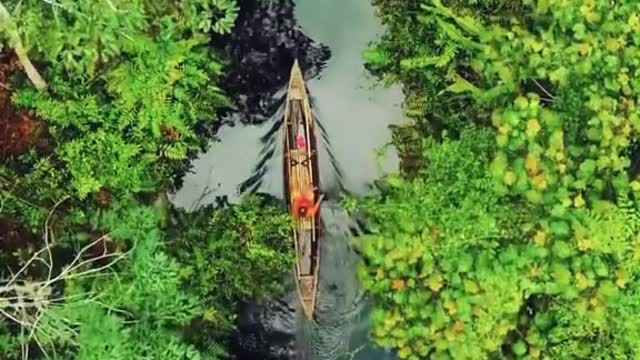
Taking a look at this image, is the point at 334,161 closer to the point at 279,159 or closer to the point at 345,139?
the point at 345,139

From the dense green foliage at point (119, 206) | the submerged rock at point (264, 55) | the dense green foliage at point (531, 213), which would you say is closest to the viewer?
the dense green foliage at point (531, 213)

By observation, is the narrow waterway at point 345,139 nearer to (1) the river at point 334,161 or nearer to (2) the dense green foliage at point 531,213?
(1) the river at point 334,161

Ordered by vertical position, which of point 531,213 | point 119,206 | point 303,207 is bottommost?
point 303,207

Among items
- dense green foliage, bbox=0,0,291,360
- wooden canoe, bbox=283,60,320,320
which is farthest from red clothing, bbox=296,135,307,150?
dense green foliage, bbox=0,0,291,360

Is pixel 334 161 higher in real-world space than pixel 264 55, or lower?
lower

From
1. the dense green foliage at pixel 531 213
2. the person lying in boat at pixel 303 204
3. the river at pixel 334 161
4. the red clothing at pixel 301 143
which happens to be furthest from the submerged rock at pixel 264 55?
the dense green foliage at pixel 531 213

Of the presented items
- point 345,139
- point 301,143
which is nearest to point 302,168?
point 301,143
